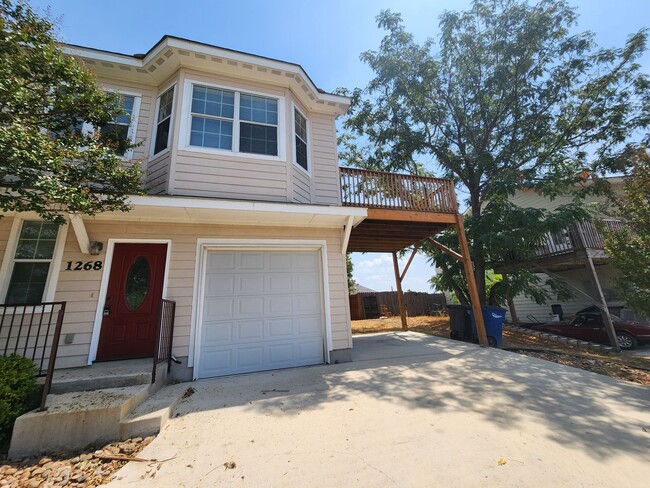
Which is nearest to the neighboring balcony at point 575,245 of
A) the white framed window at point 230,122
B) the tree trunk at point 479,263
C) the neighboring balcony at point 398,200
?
the tree trunk at point 479,263

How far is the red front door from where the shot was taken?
4645 millimetres

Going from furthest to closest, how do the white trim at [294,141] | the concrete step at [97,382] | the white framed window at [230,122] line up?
the white trim at [294,141] → the white framed window at [230,122] → the concrete step at [97,382]

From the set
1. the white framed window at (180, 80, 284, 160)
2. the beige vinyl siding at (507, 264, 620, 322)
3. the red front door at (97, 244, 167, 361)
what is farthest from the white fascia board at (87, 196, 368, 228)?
the beige vinyl siding at (507, 264, 620, 322)

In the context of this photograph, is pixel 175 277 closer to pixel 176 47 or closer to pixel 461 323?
pixel 176 47

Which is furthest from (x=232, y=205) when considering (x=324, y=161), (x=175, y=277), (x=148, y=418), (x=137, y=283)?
(x=148, y=418)

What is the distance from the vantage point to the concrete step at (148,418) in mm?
2748

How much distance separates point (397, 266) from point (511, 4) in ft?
35.3

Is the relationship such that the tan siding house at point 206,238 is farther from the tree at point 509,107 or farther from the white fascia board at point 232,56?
the tree at point 509,107

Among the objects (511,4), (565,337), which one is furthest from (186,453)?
(511,4)

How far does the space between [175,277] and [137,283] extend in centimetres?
68

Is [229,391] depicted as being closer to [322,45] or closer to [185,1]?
[185,1]

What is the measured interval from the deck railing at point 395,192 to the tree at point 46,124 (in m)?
4.33

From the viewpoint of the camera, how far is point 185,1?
616cm

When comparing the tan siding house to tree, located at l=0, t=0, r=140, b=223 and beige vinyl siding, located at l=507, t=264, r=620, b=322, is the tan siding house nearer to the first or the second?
tree, located at l=0, t=0, r=140, b=223
